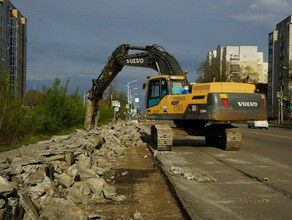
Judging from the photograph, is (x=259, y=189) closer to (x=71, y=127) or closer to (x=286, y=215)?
(x=286, y=215)

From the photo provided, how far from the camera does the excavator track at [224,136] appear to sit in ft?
60.6

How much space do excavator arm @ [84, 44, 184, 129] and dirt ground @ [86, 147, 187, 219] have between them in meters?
8.23

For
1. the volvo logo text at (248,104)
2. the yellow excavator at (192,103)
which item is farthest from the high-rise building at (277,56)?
the volvo logo text at (248,104)

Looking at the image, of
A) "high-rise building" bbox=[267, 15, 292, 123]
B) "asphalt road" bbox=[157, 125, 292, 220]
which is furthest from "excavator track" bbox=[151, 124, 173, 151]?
"high-rise building" bbox=[267, 15, 292, 123]

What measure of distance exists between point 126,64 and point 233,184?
14.9 meters

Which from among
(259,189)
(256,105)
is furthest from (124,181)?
(256,105)

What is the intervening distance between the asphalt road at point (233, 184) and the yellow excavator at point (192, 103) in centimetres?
182

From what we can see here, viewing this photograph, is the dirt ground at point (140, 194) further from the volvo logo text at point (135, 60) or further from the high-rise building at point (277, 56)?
the high-rise building at point (277, 56)

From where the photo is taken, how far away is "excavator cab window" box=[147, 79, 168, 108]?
19.4 metres

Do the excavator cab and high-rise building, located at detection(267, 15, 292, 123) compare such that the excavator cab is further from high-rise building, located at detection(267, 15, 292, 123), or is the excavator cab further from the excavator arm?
high-rise building, located at detection(267, 15, 292, 123)

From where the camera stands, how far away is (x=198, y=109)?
17.5 metres

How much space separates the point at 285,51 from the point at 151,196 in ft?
372

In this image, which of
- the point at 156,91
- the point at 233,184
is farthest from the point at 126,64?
the point at 233,184

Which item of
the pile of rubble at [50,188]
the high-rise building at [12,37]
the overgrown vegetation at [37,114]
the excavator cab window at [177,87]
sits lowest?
the pile of rubble at [50,188]
